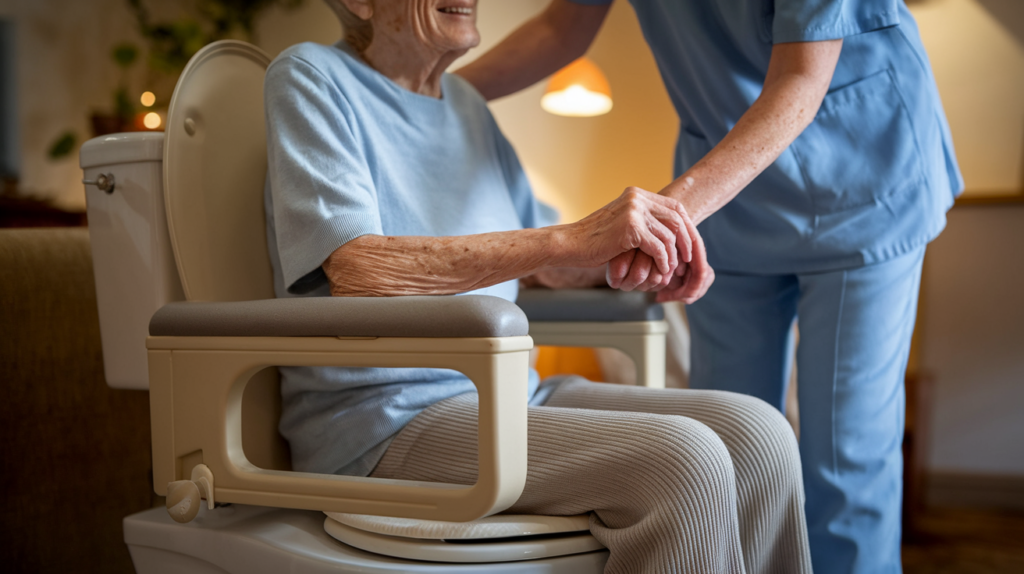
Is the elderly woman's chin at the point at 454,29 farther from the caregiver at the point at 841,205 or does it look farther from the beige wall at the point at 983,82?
the beige wall at the point at 983,82

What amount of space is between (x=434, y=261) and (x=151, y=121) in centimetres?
278

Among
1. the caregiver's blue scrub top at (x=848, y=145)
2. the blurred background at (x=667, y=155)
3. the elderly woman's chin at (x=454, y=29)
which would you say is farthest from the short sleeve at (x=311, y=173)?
the blurred background at (x=667, y=155)

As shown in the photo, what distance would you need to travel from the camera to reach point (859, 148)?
36.4 inches

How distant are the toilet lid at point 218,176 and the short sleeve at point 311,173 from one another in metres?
0.10

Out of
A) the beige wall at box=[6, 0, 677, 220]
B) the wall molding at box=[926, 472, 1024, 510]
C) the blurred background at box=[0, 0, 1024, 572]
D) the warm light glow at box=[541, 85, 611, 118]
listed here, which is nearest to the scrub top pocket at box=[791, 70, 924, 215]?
the blurred background at box=[0, 0, 1024, 572]

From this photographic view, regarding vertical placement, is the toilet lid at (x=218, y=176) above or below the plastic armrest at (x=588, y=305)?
above

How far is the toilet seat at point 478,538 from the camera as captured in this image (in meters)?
0.62

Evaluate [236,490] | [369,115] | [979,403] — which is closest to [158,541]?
[236,490]

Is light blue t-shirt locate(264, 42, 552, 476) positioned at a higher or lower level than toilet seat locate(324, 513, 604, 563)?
higher

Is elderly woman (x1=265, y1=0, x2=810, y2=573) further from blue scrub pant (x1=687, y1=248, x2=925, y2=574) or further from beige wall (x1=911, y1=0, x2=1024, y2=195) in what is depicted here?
beige wall (x1=911, y1=0, x2=1024, y2=195)

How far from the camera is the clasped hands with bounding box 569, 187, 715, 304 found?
2.27ft

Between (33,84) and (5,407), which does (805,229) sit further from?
(33,84)

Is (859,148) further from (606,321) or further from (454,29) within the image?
(454,29)

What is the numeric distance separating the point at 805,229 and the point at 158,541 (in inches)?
31.8
